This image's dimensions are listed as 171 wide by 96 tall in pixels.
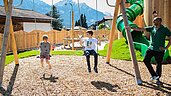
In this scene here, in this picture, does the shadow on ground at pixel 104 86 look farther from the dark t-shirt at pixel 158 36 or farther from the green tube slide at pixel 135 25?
the green tube slide at pixel 135 25

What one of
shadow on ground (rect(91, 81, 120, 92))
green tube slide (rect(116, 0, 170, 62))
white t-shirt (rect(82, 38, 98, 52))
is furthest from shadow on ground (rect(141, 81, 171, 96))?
green tube slide (rect(116, 0, 170, 62))

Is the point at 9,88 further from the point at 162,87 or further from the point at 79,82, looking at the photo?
the point at 162,87

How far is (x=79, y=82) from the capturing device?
6535 mm

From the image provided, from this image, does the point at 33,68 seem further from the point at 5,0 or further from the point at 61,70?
the point at 5,0

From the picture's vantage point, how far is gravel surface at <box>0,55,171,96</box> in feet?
18.4

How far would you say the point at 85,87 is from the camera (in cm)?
604

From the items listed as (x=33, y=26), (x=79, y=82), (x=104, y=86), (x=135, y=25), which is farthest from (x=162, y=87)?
(x=33, y=26)

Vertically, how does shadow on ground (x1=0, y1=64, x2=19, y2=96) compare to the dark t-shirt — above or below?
below

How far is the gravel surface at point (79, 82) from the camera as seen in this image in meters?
5.60

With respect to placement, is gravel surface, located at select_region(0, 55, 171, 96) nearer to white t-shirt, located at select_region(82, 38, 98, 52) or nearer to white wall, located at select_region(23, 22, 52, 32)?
white t-shirt, located at select_region(82, 38, 98, 52)

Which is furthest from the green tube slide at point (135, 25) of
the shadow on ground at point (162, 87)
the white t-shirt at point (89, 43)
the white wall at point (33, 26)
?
the white wall at point (33, 26)

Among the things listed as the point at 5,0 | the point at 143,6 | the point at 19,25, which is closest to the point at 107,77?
the point at 5,0

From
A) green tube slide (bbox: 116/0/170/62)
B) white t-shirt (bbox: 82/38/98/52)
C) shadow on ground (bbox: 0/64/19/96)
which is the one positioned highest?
green tube slide (bbox: 116/0/170/62)

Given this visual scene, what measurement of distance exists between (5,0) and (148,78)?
4378 mm
